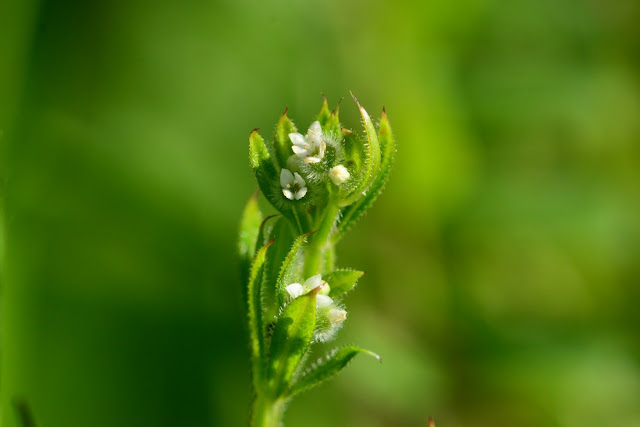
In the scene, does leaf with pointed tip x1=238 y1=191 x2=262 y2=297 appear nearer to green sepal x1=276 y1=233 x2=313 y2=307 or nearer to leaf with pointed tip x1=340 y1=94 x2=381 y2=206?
green sepal x1=276 y1=233 x2=313 y2=307

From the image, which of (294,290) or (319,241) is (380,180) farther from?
(294,290)

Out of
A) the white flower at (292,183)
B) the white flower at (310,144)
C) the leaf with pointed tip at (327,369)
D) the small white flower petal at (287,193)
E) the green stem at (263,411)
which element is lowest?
the green stem at (263,411)

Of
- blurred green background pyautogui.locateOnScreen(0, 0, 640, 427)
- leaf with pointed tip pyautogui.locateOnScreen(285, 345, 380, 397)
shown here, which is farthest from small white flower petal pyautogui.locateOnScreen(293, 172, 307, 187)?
blurred green background pyautogui.locateOnScreen(0, 0, 640, 427)

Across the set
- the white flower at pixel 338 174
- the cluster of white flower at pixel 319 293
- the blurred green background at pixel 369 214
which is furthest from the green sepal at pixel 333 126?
the blurred green background at pixel 369 214

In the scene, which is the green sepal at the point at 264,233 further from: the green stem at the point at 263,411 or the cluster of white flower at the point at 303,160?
the green stem at the point at 263,411

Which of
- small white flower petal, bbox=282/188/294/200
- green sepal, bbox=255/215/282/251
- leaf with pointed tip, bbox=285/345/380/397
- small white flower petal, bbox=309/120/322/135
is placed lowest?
leaf with pointed tip, bbox=285/345/380/397

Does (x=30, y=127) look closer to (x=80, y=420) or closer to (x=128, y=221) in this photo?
(x=128, y=221)

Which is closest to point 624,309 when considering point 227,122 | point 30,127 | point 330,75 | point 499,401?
point 499,401

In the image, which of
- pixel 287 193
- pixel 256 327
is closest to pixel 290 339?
pixel 256 327
